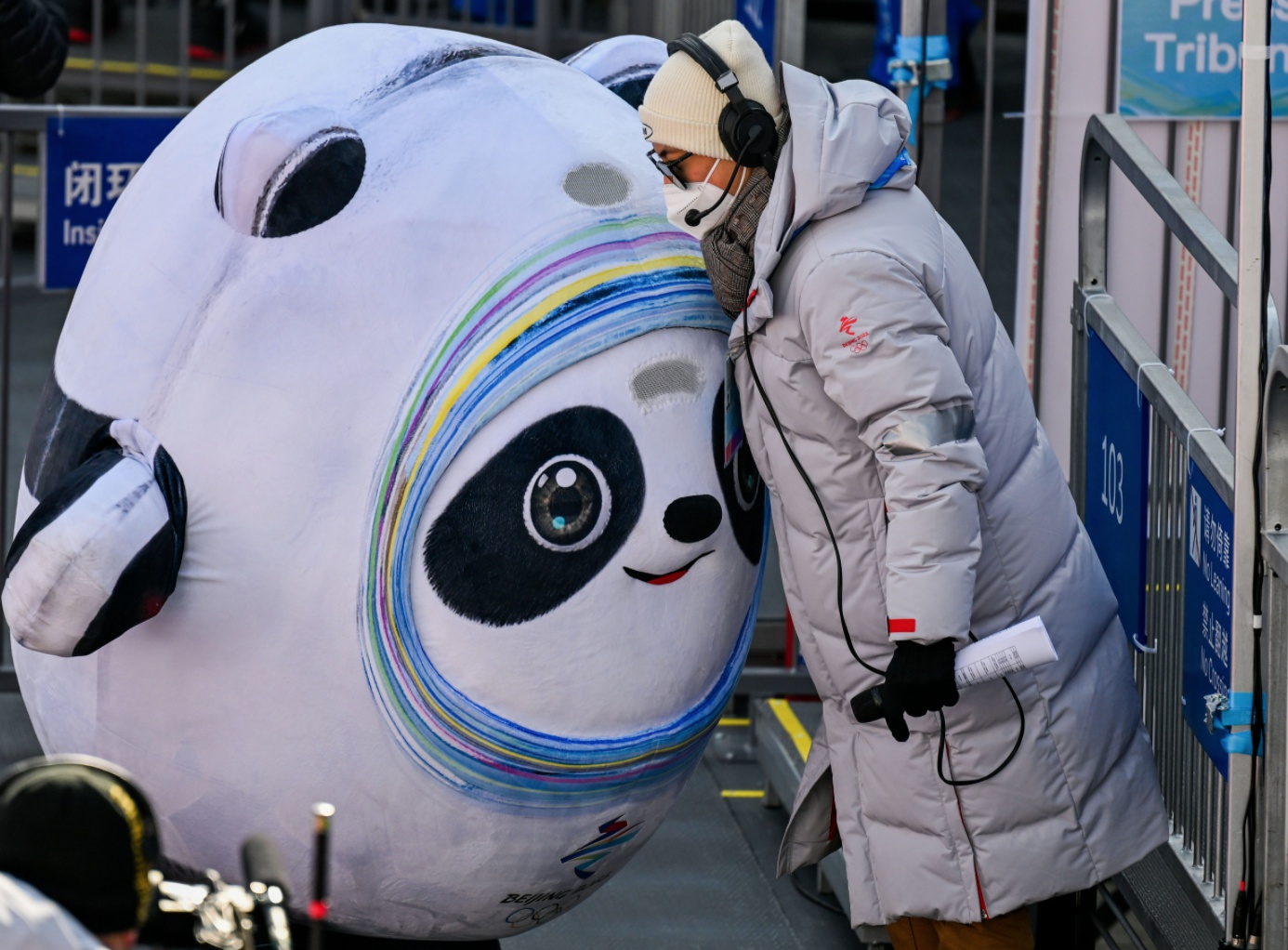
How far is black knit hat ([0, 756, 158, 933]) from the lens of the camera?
1822mm

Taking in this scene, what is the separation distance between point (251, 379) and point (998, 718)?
1.35 meters

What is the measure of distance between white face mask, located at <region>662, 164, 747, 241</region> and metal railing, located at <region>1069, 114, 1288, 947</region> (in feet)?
2.95

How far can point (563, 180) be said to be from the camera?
2936 mm

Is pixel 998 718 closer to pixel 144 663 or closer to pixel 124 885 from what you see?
pixel 144 663

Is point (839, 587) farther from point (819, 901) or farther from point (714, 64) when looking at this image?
point (819, 901)

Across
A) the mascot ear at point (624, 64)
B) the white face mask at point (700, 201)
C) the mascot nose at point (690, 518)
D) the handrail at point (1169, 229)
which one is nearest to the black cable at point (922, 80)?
the handrail at point (1169, 229)

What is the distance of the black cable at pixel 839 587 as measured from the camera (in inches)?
116

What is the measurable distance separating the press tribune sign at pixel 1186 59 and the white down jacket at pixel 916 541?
207 cm

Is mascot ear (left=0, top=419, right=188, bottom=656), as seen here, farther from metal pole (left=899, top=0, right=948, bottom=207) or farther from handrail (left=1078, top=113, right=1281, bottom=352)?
metal pole (left=899, top=0, right=948, bottom=207)

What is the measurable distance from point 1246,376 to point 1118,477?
3.03ft

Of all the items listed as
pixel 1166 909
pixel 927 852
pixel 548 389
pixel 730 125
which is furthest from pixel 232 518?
pixel 1166 909

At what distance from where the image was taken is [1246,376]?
2.86 metres

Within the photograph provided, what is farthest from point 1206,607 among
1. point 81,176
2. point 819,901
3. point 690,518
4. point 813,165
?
point 81,176

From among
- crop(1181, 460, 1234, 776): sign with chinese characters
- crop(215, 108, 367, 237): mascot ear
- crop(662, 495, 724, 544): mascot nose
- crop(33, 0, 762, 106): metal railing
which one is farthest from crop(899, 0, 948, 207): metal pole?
crop(215, 108, 367, 237): mascot ear
